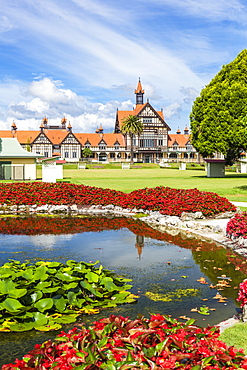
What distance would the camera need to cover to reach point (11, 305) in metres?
5.87

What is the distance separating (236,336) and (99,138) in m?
112

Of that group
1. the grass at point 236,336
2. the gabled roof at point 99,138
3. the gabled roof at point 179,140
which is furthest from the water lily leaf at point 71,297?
the gabled roof at point 179,140

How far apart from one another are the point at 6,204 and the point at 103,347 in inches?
617

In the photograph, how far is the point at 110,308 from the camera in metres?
6.55

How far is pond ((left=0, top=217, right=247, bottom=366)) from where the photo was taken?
636cm

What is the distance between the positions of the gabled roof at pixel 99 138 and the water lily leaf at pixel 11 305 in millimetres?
109236

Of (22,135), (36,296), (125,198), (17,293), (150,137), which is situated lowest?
(36,296)

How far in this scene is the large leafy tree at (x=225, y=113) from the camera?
4075 centimetres

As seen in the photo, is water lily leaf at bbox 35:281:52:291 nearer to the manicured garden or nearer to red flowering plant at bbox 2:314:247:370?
the manicured garden

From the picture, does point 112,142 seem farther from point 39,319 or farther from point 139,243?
point 39,319

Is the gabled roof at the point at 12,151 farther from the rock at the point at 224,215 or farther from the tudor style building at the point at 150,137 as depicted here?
the tudor style building at the point at 150,137

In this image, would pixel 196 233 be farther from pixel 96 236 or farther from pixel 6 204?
pixel 6 204

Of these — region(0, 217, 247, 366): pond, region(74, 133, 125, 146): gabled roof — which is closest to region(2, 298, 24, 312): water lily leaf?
region(0, 217, 247, 366): pond

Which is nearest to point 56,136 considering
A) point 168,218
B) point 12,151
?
point 12,151
